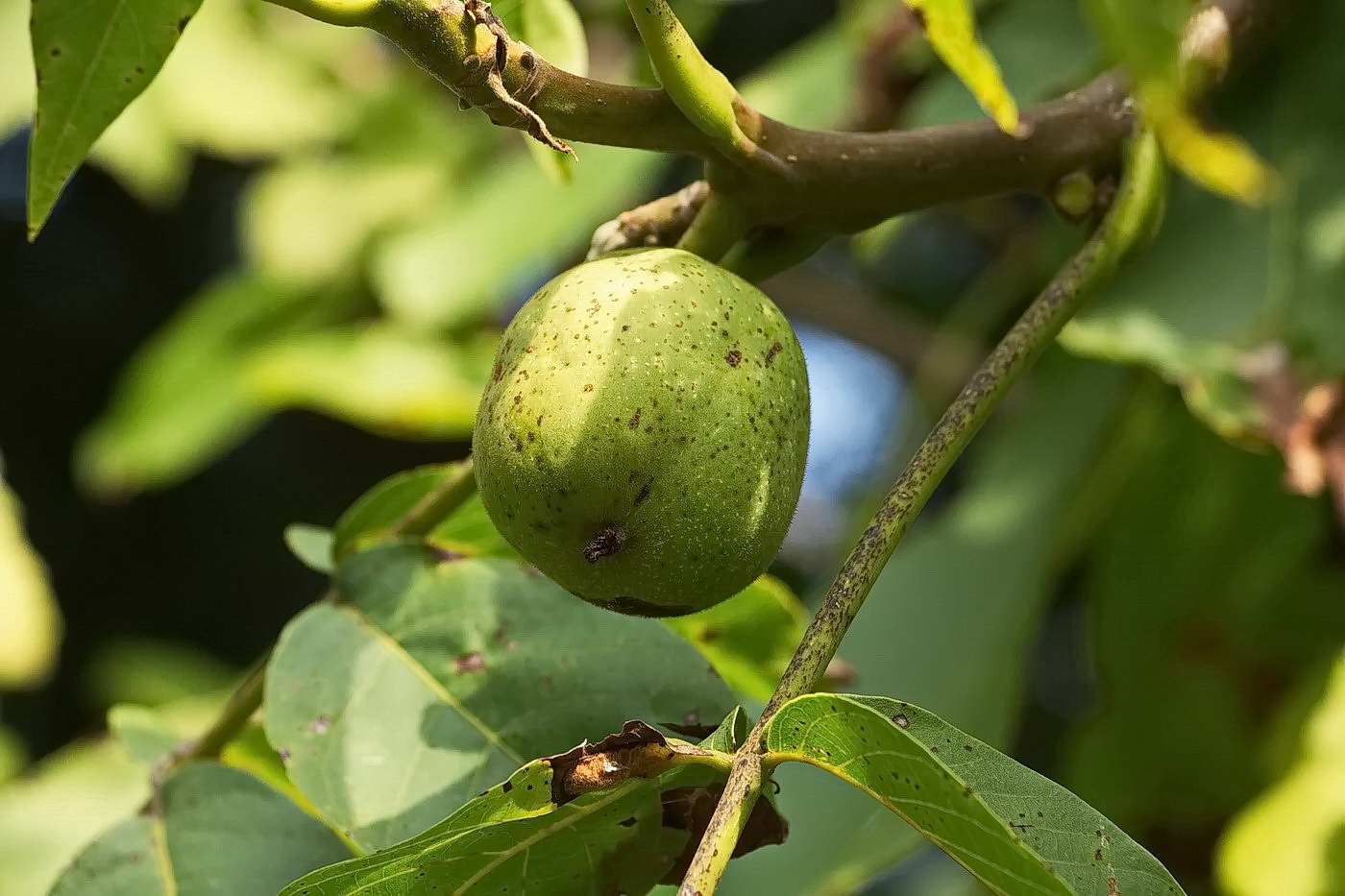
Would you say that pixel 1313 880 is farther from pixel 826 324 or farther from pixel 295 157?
pixel 295 157

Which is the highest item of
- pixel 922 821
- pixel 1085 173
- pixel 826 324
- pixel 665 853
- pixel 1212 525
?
pixel 1085 173

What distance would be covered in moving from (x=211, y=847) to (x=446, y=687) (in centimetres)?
22

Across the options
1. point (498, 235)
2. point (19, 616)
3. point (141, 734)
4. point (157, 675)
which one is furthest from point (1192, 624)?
point (157, 675)

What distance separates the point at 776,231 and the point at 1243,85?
0.93 metres

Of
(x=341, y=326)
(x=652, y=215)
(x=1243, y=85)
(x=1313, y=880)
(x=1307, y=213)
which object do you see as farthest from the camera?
(x=341, y=326)

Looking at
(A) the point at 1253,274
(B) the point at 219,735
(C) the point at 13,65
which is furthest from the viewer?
(C) the point at 13,65

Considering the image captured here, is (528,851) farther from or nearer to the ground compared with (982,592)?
farther from the ground

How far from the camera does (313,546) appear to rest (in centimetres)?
128

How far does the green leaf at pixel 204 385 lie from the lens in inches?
97.8

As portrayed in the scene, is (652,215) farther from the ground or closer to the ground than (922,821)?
farther from the ground

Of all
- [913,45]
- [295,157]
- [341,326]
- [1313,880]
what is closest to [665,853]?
[1313,880]

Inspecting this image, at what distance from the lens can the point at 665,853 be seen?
0.86 meters

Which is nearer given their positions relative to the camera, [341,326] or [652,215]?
[652,215]

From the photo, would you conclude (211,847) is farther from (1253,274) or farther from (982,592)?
(1253,274)
